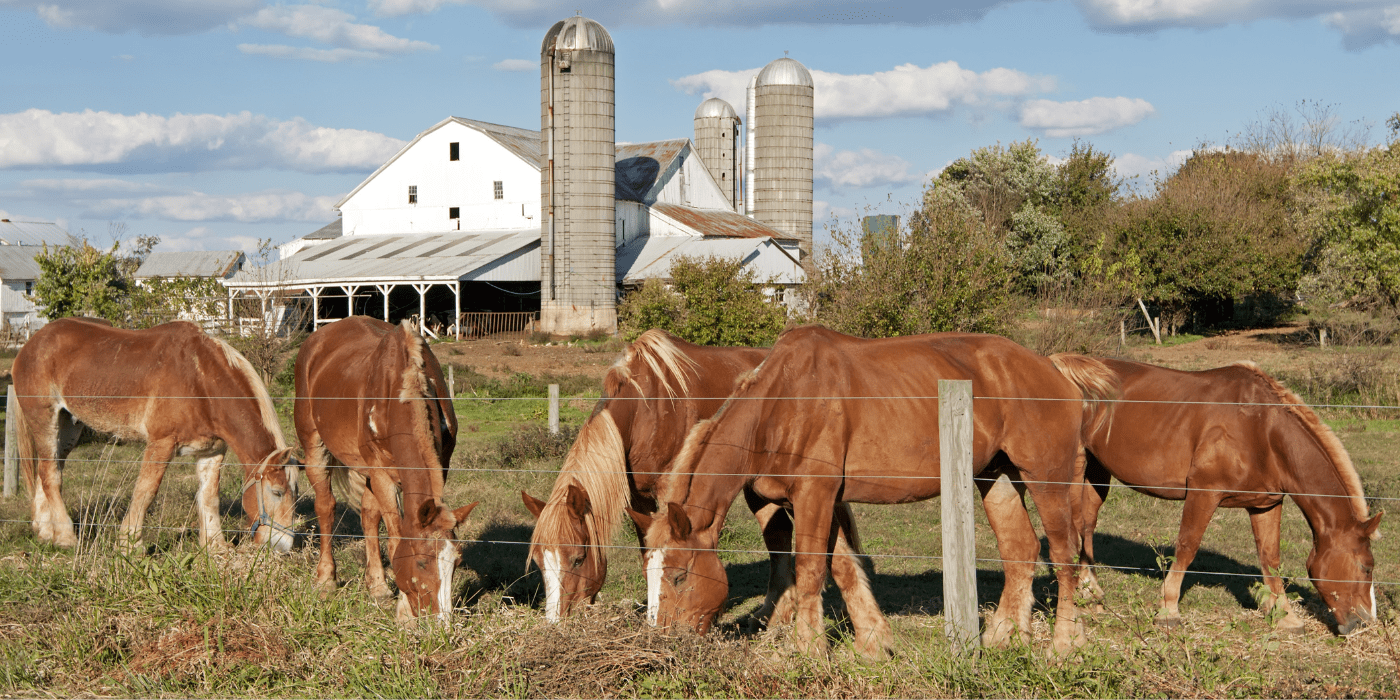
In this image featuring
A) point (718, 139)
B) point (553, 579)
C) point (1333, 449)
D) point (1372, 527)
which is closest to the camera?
point (553, 579)

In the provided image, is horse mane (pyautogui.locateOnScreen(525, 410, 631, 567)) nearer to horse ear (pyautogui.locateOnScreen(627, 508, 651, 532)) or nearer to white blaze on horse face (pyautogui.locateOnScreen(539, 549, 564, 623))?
white blaze on horse face (pyautogui.locateOnScreen(539, 549, 564, 623))

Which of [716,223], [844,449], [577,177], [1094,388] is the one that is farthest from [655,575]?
[716,223]

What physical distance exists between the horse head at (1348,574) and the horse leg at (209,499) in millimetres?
6586

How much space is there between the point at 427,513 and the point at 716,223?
3748cm

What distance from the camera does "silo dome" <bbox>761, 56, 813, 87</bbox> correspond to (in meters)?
41.4

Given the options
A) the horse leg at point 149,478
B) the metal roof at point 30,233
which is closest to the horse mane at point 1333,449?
the horse leg at point 149,478

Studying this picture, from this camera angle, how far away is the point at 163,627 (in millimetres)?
4695

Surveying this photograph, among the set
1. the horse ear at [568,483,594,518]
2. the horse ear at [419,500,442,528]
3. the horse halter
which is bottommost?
the horse halter

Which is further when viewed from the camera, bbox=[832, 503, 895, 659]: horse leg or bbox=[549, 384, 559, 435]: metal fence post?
bbox=[549, 384, 559, 435]: metal fence post

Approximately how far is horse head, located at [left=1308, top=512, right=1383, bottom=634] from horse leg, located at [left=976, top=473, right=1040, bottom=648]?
1.63 m

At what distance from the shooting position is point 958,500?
4379mm

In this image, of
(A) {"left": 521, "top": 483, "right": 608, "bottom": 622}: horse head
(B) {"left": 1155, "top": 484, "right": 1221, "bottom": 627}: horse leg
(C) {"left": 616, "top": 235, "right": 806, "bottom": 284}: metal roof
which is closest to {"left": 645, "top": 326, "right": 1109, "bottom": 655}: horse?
(A) {"left": 521, "top": 483, "right": 608, "bottom": 622}: horse head

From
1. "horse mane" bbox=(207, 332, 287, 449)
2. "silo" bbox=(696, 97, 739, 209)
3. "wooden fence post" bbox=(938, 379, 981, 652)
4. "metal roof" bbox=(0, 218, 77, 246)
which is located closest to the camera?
"wooden fence post" bbox=(938, 379, 981, 652)

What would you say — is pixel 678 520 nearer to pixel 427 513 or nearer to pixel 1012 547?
pixel 427 513
